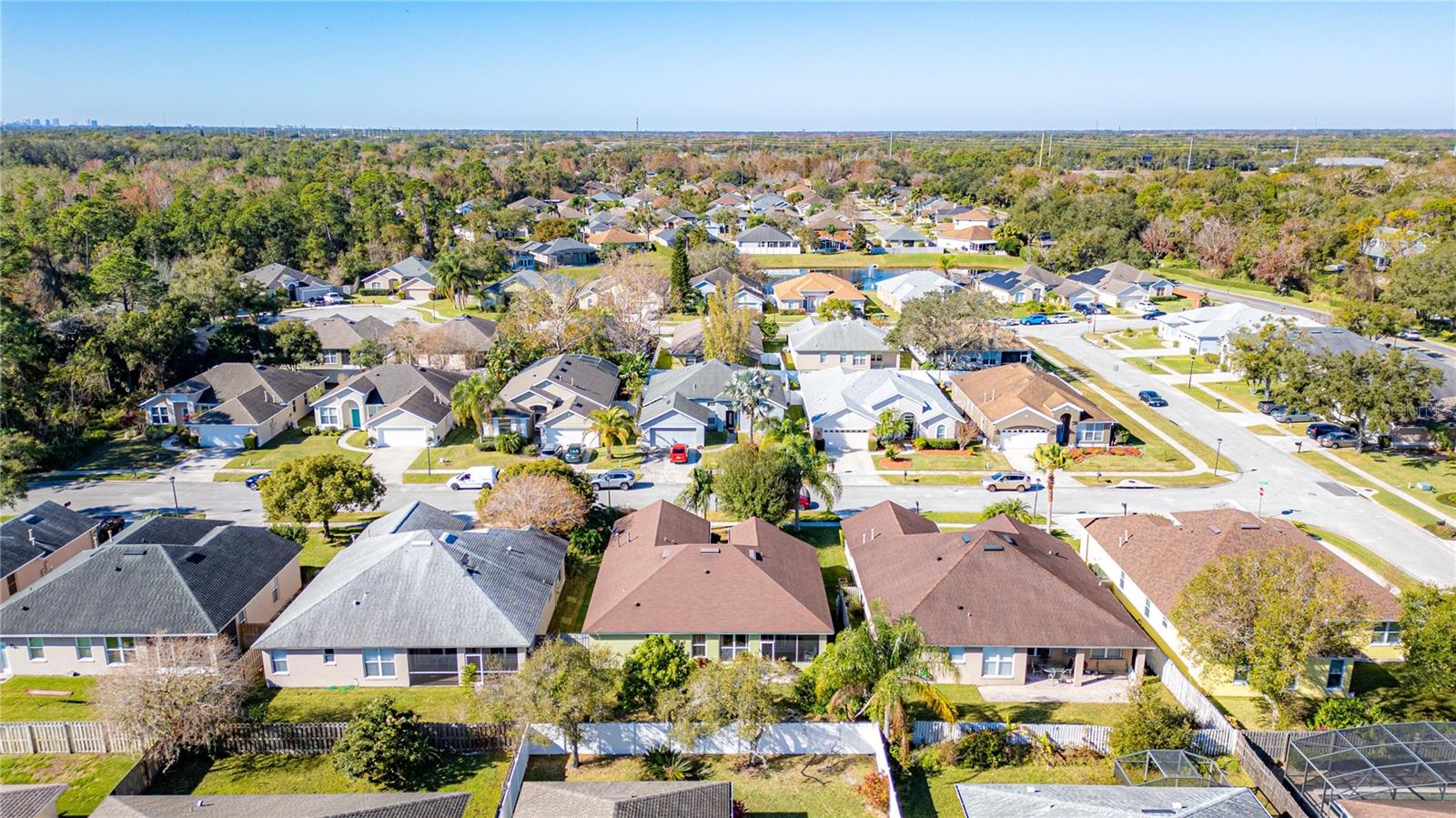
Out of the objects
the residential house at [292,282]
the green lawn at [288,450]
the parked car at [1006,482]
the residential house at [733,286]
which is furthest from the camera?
the residential house at [292,282]

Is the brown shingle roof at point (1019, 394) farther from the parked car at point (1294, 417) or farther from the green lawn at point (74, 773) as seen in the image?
the green lawn at point (74, 773)

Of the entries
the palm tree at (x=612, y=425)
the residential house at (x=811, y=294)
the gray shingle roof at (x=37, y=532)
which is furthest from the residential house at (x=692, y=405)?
the residential house at (x=811, y=294)

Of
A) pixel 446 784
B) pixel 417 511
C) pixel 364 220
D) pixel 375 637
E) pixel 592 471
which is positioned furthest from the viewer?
pixel 364 220

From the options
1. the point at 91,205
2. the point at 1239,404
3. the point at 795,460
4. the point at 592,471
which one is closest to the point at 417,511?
the point at 592,471

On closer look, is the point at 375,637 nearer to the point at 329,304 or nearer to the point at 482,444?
the point at 482,444

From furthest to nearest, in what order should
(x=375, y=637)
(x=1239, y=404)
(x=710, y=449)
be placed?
(x=1239, y=404) < (x=710, y=449) < (x=375, y=637)

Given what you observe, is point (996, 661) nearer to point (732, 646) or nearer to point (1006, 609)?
point (1006, 609)

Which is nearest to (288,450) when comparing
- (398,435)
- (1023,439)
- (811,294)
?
(398,435)

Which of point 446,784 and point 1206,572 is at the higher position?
point 1206,572
